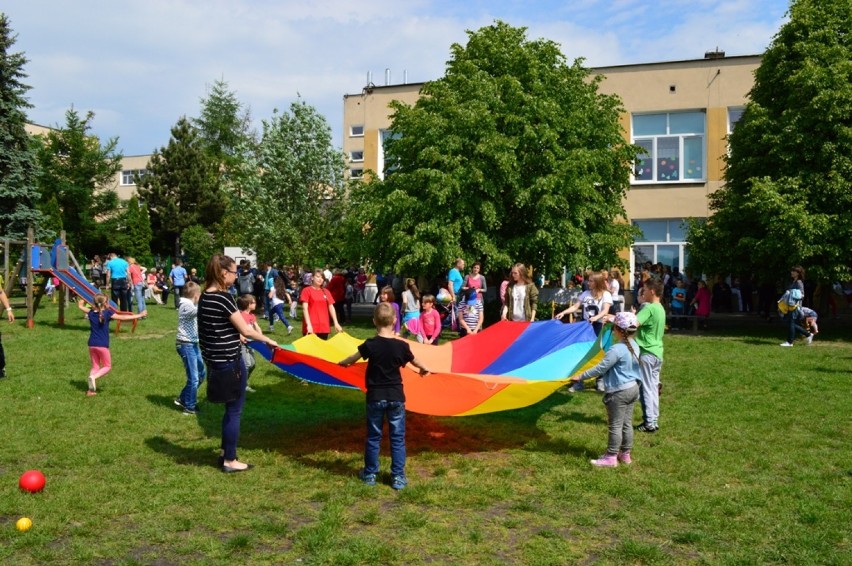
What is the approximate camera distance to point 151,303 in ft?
95.0

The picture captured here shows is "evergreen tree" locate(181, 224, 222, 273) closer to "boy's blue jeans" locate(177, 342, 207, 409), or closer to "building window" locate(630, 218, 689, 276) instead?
"building window" locate(630, 218, 689, 276)

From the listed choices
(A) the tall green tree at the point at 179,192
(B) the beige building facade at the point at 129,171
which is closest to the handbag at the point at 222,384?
(A) the tall green tree at the point at 179,192

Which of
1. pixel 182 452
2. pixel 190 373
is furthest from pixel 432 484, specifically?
pixel 190 373

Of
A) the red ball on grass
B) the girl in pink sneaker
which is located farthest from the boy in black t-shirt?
the red ball on grass

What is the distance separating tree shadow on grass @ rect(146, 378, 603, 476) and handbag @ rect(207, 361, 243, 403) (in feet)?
3.11

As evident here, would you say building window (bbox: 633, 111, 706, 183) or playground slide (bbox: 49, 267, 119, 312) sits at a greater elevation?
building window (bbox: 633, 111, 706, 183)

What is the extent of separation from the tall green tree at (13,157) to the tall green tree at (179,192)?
1635cm

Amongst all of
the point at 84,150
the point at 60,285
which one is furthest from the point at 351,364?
the point at 84,150

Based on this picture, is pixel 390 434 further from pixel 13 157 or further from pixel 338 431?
pixel 13 157

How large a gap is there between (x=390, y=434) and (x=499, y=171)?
13.3m

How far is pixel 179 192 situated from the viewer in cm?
5131

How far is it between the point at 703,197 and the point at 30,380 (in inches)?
951

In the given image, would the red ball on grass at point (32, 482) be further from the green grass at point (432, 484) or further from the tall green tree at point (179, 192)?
the tall green tree at point (179, 192)

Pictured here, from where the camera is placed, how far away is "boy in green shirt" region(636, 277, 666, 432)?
843cm
